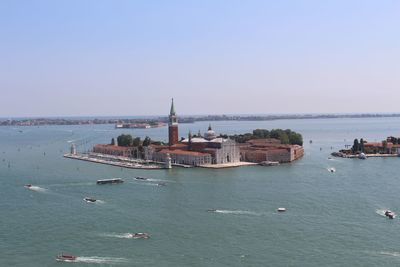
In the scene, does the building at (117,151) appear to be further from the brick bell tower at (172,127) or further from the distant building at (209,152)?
the brick bell tower at (172,127)

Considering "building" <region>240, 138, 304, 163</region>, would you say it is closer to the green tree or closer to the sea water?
the sea water

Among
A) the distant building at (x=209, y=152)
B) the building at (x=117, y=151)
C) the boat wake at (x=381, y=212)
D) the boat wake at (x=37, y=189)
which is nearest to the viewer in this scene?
the boat wake at (x=381, y=212)

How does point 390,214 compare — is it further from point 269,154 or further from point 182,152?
point 182,152

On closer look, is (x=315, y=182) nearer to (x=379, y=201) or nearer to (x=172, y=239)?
(x=379, y=201)

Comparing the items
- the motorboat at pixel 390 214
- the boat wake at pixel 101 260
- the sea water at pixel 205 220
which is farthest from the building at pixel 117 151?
the boat wake at pixel 101 260

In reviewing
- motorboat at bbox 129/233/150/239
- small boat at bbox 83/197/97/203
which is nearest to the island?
small boat at bbox 83/197/97/203
